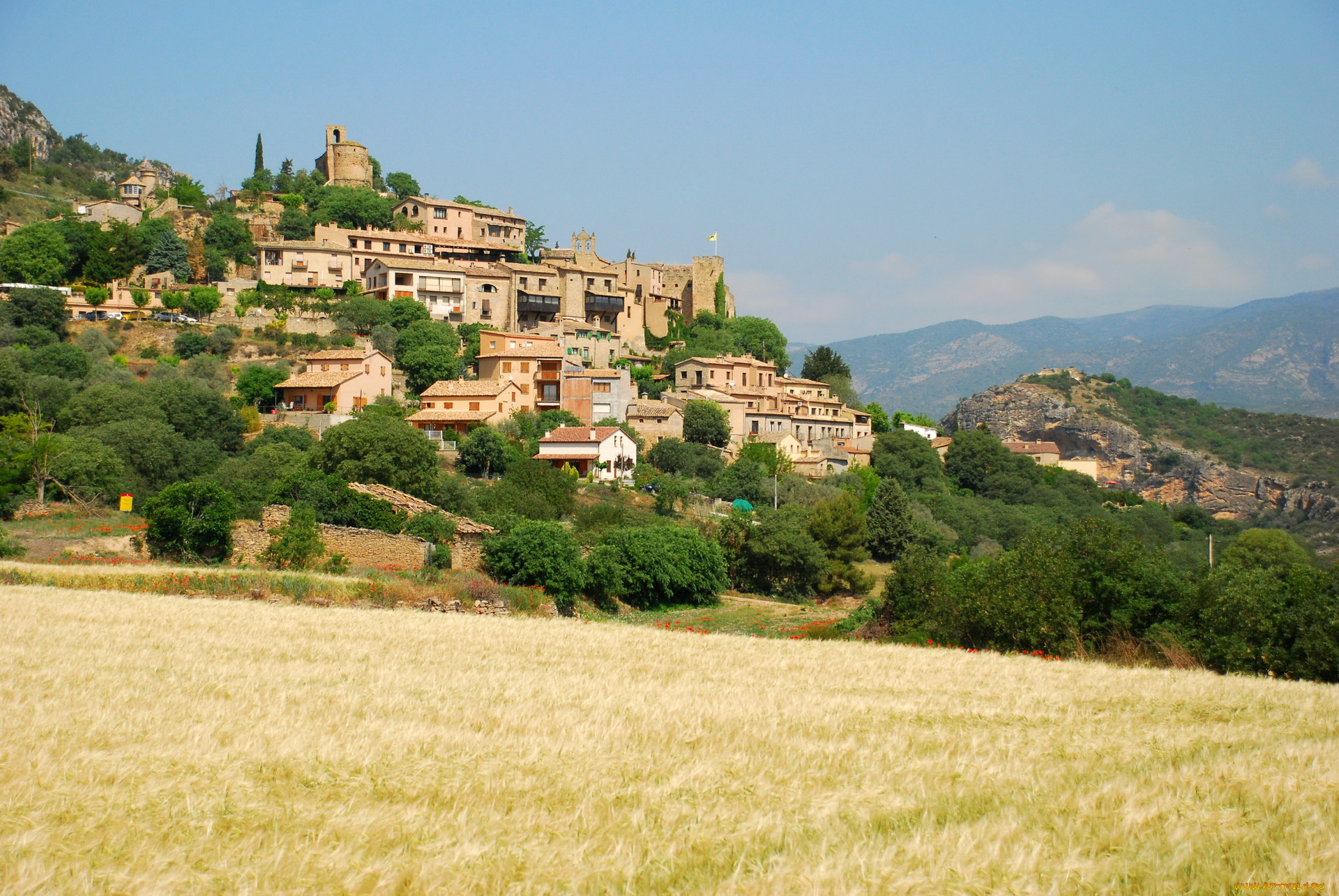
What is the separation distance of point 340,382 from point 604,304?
32.8 meters

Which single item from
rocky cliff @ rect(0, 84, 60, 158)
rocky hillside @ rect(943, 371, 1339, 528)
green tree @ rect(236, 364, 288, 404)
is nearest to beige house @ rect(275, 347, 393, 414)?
green tree @ rect(236, 364, 288, 404)

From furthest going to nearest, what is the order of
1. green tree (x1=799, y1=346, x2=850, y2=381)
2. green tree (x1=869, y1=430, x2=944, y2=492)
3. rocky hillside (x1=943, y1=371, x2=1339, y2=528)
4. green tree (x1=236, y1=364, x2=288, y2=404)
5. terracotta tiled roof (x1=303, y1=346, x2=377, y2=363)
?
rocky hillside (x1=943, y1=371, x2=1339, y2=528)
green tree (x1=799, y1=346, x2=850, y2=381)
green tree (x1=869, y1=430, x2=944, y2=492)
terracotta tiled roof (x1=303, y1=346, x2=377, y2=363)
green tree (x1=236, y1=364, x2=288, y2=404)

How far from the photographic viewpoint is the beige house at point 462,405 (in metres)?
61.5

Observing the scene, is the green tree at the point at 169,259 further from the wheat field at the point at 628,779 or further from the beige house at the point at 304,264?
the wheat field at the point at 628,779

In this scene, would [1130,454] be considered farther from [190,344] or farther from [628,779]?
[628,779]

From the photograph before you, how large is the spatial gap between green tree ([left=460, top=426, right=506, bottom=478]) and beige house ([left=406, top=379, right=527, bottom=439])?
18.6 feet

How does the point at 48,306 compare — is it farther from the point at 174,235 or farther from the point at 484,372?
the point at 484,372

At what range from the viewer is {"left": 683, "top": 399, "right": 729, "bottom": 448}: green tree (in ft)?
228

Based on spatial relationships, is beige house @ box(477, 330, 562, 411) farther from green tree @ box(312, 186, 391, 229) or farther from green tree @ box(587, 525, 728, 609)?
green tree @ box(312, 186, 391, 229)

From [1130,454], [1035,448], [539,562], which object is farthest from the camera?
[1130,454]

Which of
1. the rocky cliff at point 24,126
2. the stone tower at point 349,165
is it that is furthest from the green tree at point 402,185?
the rocky cliff at point 24,126

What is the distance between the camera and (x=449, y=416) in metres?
62.1

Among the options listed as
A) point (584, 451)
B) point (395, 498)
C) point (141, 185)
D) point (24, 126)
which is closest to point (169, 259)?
point (584, 451)

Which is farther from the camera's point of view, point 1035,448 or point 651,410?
point 1035,448
